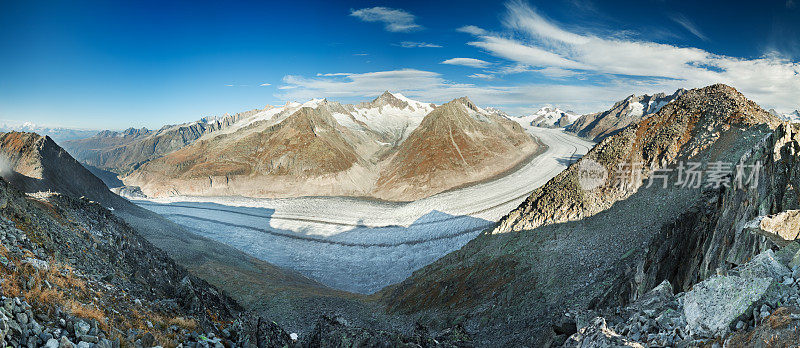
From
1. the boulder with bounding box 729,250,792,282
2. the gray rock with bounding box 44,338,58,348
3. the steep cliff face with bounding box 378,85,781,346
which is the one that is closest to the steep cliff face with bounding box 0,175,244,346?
the gray rock with bounding box 44,338,58,348

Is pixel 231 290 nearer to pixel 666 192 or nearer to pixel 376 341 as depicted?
pixel 376 341

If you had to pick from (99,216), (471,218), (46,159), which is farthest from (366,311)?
(46,159)

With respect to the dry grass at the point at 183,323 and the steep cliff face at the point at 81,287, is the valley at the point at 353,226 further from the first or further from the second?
the dry grass at the point at 183,323

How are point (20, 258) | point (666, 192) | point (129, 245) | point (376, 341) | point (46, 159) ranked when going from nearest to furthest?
point (20, 258) < point (376, 341) < point (129, 245) < point (666, 192) < point (46, 159)

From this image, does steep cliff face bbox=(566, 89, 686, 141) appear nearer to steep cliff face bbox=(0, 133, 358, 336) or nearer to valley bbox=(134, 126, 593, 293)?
valley bbox=(134, 126, 593, 293)

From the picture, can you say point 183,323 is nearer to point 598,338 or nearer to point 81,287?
point 81,287

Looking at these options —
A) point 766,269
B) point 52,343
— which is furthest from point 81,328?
point 766,269
